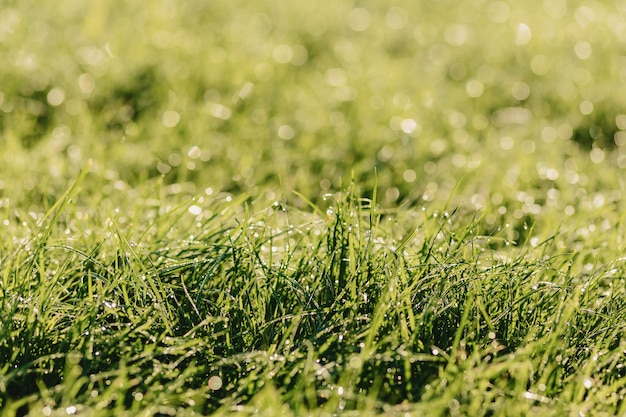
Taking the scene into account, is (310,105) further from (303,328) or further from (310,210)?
(303,328)

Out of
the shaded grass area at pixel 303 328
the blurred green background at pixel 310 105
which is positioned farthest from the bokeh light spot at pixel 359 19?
the shaded grass area at pixel 303 328

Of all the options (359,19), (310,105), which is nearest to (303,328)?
(310,105)

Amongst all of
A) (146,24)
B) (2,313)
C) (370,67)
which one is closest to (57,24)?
(146,24)

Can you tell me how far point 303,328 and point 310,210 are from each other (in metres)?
1.02

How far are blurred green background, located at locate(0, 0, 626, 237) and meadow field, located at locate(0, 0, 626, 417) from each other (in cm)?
2

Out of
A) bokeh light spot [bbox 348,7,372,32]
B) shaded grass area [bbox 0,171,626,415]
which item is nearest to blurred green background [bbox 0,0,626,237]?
bokeh light spot [bbox 348,7,372,32]

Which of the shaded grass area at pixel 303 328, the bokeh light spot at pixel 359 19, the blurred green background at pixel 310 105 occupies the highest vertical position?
the bokeh light spot at pixel 359 19

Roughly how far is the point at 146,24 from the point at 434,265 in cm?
335

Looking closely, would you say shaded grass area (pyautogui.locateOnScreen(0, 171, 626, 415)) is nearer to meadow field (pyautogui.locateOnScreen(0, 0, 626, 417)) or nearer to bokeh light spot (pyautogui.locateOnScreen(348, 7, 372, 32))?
meadow field (pyautogui.locateOnScreen(0, 0, 626, 417))

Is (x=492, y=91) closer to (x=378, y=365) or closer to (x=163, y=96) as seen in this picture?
(x=163, y=96)

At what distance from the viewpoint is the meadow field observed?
1.83 m

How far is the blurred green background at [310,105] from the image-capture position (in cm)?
320

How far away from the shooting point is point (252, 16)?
528cm

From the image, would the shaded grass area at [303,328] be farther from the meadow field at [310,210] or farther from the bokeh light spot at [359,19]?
the bokeh light spot at [359,19]
